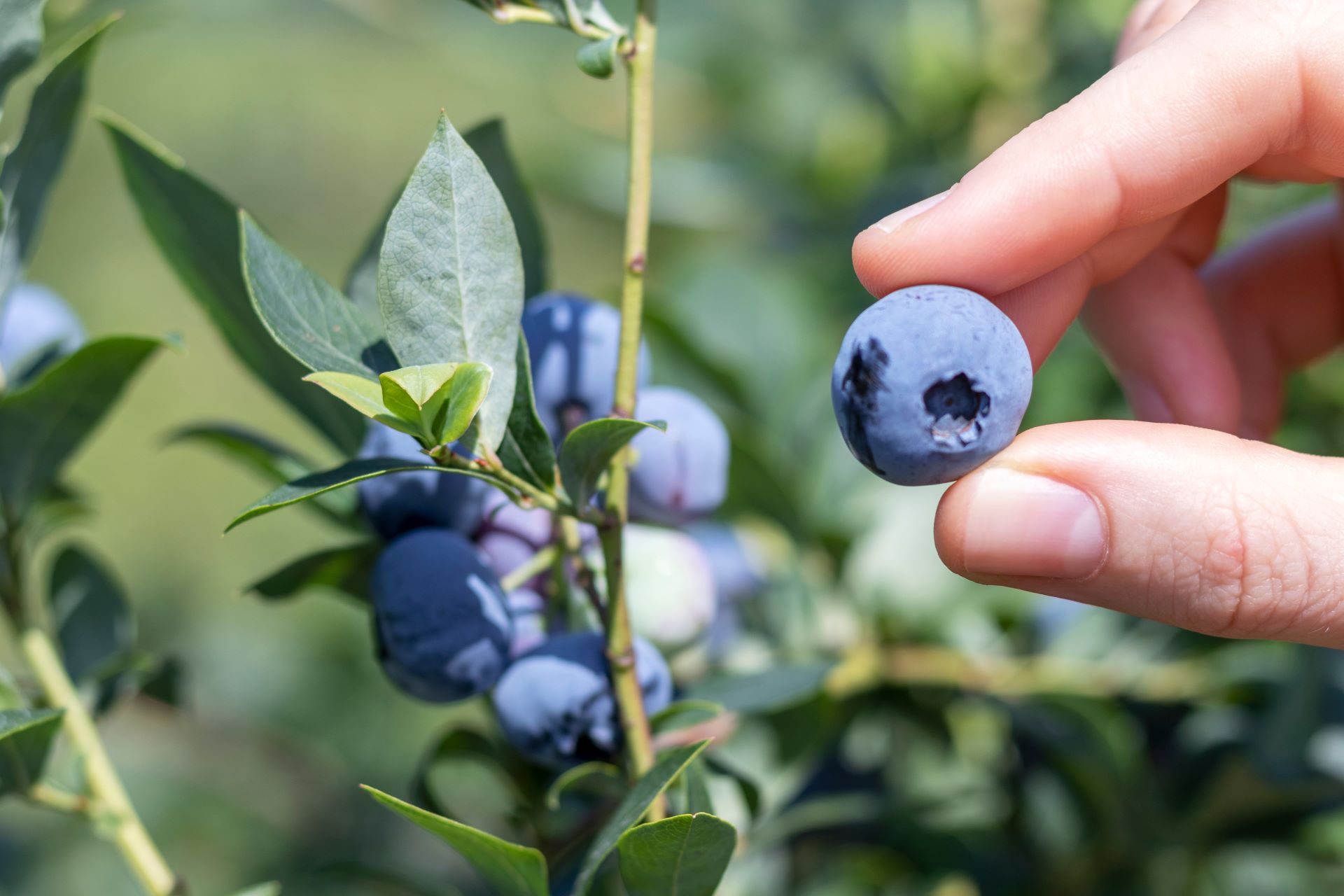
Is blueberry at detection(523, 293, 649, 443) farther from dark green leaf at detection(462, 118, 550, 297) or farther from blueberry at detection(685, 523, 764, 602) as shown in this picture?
blueberry at detection(685, 523, 764, 602)

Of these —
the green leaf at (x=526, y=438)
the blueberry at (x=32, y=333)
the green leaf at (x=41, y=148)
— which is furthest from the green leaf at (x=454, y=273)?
the blueberry at (x=32, y=333)

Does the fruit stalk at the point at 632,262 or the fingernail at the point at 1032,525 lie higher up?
the fruit stalk at the point at 632,262

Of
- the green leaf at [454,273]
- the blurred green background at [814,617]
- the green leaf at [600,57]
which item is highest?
the green leaf at [600,57]

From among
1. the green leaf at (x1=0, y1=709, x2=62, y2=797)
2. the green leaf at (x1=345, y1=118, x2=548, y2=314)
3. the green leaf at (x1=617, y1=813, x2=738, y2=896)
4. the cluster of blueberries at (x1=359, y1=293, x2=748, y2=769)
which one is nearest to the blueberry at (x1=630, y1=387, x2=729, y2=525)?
the cluster of blueberries at (x1=359, y1=293, x2=748, y2=769)

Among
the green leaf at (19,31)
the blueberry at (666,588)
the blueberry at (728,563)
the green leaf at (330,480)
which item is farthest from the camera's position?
the blueberry at (728,563)

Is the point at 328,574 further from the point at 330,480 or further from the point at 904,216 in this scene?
the point at 904,216

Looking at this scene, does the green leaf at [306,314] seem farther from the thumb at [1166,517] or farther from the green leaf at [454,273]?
the thumb at [1166,517]

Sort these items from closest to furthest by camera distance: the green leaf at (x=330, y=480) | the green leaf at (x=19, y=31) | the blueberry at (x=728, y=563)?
the green leaf at (x=330, y=480), the green leaf at (x=19, y=31), the blueberry at (x=728, y=563)

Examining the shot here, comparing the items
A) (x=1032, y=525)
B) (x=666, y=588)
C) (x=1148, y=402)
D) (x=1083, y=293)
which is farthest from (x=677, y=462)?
(x=1148, y=402)
